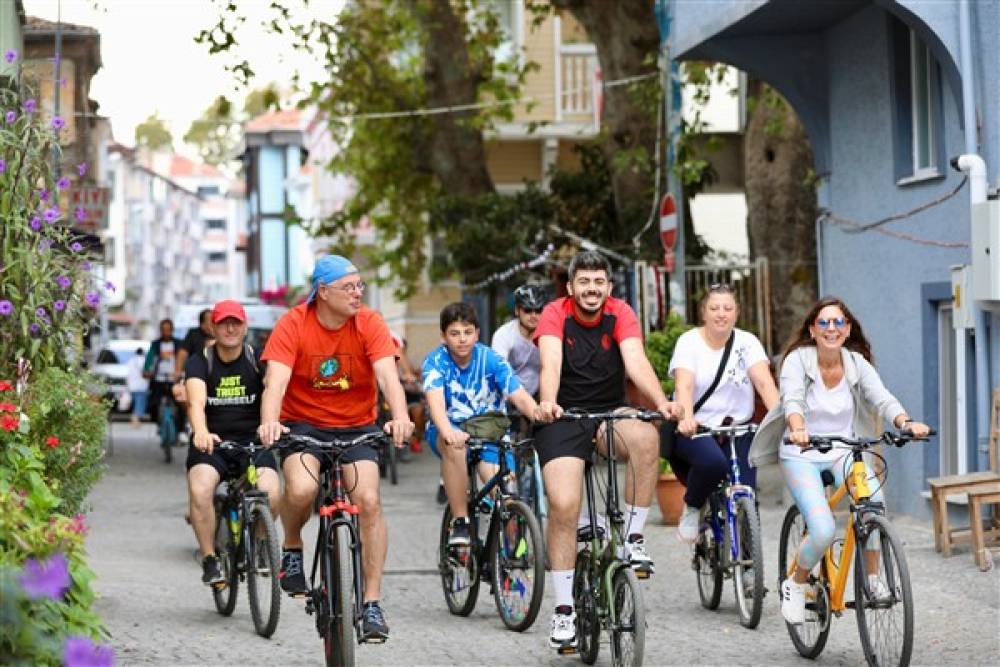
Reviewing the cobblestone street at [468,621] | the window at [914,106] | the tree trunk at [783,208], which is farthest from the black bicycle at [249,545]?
the tree trunk at [783,208]

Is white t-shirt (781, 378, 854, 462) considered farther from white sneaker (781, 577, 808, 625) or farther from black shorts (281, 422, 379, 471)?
black shorts (281, 422, 379, 471)

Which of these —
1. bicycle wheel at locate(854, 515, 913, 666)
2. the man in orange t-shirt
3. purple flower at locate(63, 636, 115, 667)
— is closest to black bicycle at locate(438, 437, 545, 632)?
the man in orange t-shirt

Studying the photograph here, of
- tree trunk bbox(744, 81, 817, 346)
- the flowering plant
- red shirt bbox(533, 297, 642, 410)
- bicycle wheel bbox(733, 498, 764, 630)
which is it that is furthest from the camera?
tree trunk bbox(744, 81, 817, 346)

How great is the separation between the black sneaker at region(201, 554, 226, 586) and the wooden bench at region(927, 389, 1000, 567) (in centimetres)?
476

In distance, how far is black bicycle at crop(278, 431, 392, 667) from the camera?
8.82m

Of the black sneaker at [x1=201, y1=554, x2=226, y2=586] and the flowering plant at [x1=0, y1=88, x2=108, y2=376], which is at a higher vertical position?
the flowering plant at [x1=0, y1=88, x2=108, y2=376]

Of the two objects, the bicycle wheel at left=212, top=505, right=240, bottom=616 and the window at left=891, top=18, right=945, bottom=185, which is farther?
the window at left=891, top=18, right=945, bottom=185

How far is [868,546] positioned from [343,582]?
2.27 m

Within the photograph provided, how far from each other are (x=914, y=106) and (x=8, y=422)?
408 inches

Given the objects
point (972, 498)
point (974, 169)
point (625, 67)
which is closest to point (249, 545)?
point (972, 498)

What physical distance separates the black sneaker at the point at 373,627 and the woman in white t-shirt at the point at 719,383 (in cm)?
262

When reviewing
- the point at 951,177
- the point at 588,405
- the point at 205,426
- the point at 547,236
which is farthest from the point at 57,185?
the point at 547,236

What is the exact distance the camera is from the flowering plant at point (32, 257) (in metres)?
11.5

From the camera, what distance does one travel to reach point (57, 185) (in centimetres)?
1202
